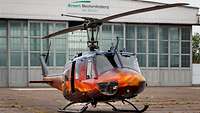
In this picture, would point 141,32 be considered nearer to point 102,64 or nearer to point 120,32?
point 120,32

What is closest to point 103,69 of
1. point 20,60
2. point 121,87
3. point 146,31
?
point 121,87

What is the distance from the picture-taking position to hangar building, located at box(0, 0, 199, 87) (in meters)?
39.6

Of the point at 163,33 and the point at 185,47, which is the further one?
the point at 185,47

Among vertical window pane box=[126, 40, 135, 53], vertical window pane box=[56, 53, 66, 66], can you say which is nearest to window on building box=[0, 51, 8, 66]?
vertical window pane box=[56, 53, 66, 66]

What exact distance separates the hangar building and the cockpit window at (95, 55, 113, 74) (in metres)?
25.7

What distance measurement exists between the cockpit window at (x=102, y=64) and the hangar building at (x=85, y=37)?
2574cm

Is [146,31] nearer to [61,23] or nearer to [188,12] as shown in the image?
[188,12]

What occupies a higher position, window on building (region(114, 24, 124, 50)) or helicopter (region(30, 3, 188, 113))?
window on building (region(114, 24, 124, 50))

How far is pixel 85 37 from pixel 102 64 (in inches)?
1087

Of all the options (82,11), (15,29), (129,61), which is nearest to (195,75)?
(82,11)

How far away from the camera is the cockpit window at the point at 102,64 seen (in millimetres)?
14242

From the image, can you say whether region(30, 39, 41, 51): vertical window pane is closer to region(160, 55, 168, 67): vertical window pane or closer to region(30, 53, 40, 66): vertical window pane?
region(30, 53, 40, 66): vertical window pane

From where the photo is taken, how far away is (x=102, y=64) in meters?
14.4

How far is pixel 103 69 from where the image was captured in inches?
562
